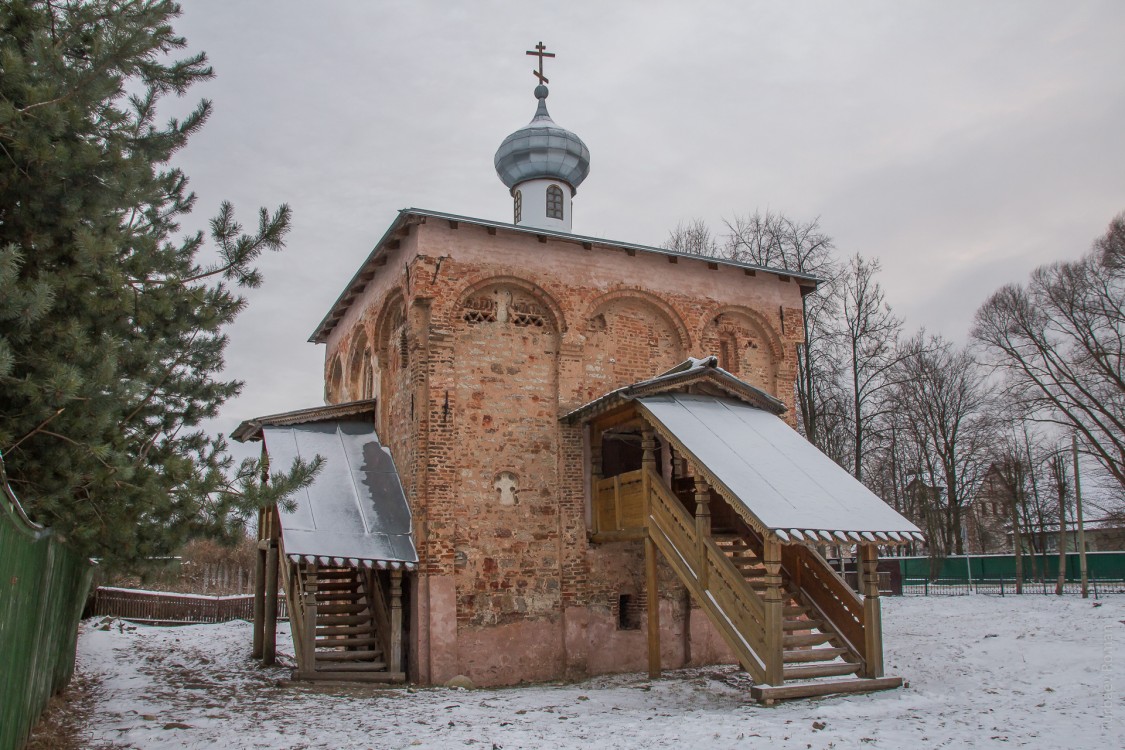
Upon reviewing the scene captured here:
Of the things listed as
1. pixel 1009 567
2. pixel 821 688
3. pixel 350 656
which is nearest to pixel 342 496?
pixel 350 656

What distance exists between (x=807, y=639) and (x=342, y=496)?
667 cm

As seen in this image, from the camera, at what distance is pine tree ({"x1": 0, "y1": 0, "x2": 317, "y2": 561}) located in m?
5.98

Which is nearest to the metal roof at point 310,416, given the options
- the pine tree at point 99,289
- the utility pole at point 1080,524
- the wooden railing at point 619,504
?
the wooden railing at point 619,504

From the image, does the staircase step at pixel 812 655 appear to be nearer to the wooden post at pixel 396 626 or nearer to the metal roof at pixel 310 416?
the wooden post at pixel 396 626

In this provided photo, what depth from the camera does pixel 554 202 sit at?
1791 cm

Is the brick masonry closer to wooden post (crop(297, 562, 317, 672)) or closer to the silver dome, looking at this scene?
wooden post (crop(297, 562, 317, 672))

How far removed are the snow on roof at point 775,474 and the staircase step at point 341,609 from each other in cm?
522

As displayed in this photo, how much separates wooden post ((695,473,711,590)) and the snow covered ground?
1350 millimetres

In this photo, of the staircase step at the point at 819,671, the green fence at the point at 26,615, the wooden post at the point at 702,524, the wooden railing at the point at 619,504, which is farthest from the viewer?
the wooden railing at the point at 619,504

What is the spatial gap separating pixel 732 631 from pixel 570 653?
11.9ft

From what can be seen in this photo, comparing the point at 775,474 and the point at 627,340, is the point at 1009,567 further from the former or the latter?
the point at 775,474

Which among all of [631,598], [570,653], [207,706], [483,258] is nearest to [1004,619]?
[631,598]

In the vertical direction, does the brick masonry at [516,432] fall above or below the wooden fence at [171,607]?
above

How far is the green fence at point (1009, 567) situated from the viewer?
32438 millimetres
